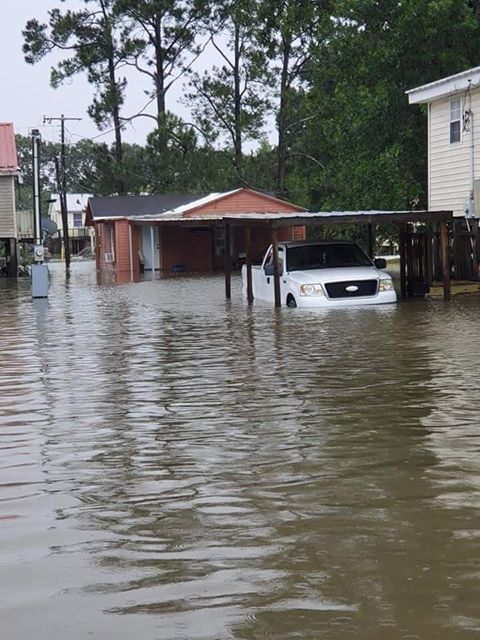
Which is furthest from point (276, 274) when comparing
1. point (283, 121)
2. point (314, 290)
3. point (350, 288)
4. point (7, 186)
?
point (283, 121)

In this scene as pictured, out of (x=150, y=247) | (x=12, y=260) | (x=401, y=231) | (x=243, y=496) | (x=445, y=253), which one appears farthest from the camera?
(x=150, y=247)

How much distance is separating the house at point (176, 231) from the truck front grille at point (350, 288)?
27.1 meters

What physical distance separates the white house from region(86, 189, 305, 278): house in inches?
774

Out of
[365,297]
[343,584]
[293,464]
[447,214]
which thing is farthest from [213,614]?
[447,214]

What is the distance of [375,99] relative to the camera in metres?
32.7

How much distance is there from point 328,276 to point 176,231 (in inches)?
1291

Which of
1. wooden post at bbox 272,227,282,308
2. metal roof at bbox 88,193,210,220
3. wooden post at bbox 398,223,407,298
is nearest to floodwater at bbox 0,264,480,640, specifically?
wooden post at bbox 272,227,282,308

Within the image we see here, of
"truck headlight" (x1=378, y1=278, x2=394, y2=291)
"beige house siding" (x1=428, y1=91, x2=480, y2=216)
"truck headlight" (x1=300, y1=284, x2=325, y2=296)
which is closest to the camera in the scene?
"truck headlight" (x1=300, y1=284, x2=325, y2=296)

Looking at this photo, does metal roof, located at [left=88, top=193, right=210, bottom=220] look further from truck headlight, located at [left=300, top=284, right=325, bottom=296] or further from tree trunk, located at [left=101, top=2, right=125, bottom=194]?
truck headlight, located at [left=300, top=284, right=325, bottom=296]

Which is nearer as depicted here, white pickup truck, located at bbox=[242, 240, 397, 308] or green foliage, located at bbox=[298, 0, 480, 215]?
white pickup truck, located at bbox=[242, 240, 397, 308]

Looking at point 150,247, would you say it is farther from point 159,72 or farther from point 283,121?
point 159,72

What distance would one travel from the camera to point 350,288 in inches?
861

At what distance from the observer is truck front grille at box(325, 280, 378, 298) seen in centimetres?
2181

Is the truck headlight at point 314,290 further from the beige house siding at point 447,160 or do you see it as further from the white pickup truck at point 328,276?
the beige house siding at point 447,160
